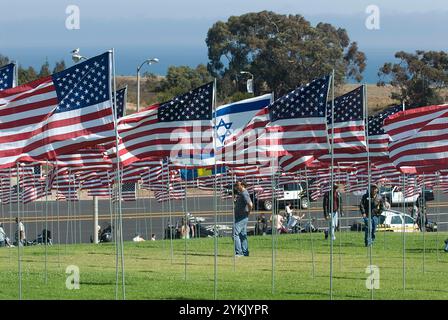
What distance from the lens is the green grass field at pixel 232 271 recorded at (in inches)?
768

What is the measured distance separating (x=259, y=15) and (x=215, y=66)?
6.50 m

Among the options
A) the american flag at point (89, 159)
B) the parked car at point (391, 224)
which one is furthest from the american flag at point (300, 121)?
the parked car at point (391, 224)

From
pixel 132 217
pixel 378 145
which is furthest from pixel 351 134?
pixel 132 217

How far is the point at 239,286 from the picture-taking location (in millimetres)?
20344

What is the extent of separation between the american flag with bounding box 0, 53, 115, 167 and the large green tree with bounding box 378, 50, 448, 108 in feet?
224

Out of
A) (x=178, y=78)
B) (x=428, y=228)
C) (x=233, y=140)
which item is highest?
(x=178, y=78)

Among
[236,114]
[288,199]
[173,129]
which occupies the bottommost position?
[288,199]

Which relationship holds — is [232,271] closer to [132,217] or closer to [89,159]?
[89,159]

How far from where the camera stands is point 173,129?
2069cm

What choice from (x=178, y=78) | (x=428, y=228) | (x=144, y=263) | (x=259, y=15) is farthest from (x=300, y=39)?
(x=144, y=263)

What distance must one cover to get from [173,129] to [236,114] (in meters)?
5.53

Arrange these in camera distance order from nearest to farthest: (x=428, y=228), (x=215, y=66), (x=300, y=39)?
(x=428, y=228) < (x=300, y=39) < (x=215, y=66)

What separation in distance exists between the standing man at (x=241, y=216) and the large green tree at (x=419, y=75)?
59.4 meters
